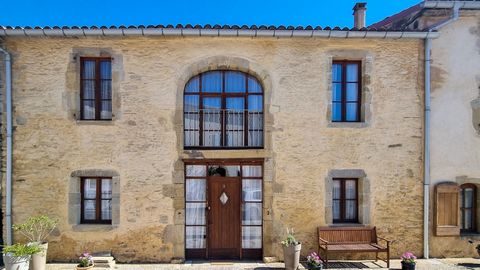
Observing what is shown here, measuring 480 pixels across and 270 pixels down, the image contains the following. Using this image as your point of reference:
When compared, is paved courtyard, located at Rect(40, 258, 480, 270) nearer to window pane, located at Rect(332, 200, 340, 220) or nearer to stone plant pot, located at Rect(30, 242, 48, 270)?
stone plant pot, located at Rect(30, 242, 48, 270)

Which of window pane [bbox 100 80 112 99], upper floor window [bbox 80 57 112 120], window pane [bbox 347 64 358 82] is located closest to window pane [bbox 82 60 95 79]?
upper floor window [bbox 80 57 112 120]

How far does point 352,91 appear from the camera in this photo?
8.06 m

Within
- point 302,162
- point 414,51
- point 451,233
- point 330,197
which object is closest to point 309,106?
point 302,162

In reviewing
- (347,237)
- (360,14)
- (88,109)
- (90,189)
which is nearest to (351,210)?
(347,237)

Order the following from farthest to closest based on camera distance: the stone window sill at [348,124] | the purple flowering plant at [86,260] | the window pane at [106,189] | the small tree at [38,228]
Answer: the stone window sill at [348,124] < the window pane at [106,189] < the small tree at [38,228] < the purple flowering plant at [86,260]

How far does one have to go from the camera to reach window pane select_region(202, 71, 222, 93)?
7.93 meters

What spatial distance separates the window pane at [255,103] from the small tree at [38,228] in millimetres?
5191

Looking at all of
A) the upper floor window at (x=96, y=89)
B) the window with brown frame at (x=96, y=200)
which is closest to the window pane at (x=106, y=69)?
the upper floor window at (x=96, y=89)

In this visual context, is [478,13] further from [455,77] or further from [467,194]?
[467,194]

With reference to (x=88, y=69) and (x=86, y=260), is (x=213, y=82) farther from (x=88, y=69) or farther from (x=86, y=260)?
(x=86, y=260)

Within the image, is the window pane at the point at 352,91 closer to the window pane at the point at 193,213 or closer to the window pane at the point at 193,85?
the window pane at the point at 193,85

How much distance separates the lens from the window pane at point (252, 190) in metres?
7.89

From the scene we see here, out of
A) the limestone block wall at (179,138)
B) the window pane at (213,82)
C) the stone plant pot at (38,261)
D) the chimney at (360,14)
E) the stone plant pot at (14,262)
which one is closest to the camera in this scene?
the stone plant pot at (14,262)

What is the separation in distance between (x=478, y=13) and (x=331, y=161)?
5143 millimetres
